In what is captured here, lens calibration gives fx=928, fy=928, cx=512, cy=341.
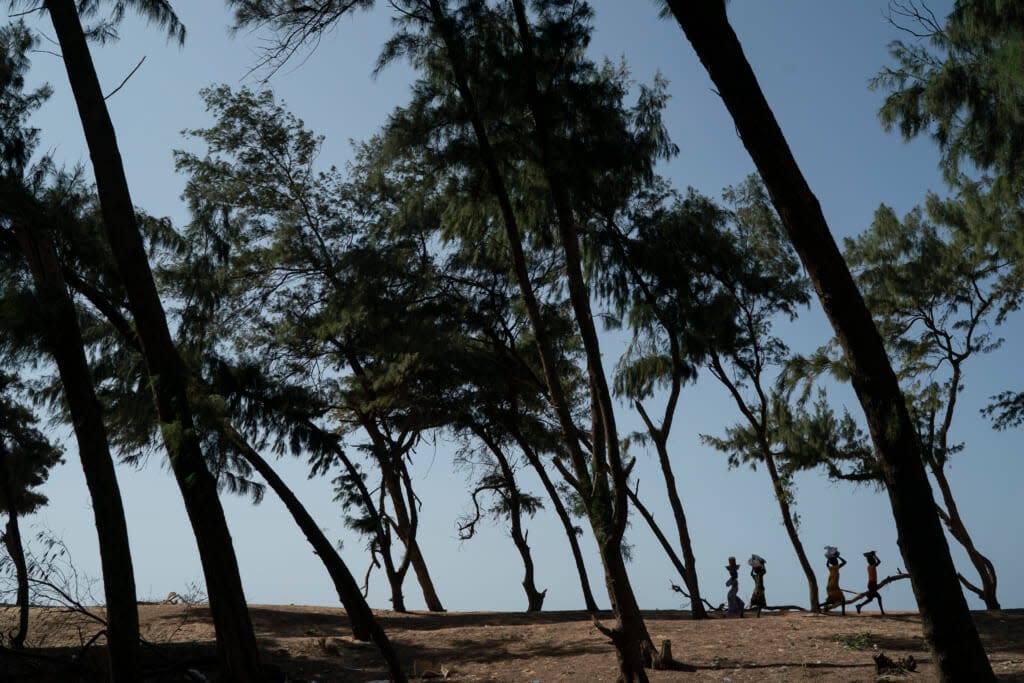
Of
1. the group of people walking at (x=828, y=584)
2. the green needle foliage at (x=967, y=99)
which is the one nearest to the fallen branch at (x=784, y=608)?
the group of people walking at (x=828, y=584)

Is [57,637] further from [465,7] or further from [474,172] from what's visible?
[465,7]

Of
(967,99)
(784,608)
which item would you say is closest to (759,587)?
(784,608)

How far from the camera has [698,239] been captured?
17.4m

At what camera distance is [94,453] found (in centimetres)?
1014

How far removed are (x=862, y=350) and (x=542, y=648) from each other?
8.01 meters

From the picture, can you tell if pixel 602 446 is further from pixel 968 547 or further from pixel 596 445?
pixel 968 547

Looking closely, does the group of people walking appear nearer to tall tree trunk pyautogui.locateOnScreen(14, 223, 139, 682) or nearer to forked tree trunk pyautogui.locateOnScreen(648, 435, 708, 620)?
forked tree trunk pyautogui.locateOnScreen(648, 435, 708, 620)

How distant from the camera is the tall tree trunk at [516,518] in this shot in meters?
20.9

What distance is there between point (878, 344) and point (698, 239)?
1093 centimetres

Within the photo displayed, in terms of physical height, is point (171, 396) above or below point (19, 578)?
above

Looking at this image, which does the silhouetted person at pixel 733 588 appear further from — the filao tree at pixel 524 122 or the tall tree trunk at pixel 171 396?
the tall tree trunk at pixel 171 396

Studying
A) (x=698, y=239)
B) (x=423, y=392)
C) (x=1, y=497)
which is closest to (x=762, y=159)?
(x=698, y=239)

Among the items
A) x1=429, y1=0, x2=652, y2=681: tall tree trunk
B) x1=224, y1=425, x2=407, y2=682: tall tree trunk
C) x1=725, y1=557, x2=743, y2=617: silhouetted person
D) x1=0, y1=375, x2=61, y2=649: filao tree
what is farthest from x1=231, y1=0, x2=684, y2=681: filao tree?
x1=0, y1=375, x2=61, y2=649: filao tree

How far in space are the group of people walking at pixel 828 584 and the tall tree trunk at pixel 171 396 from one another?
419 inches
